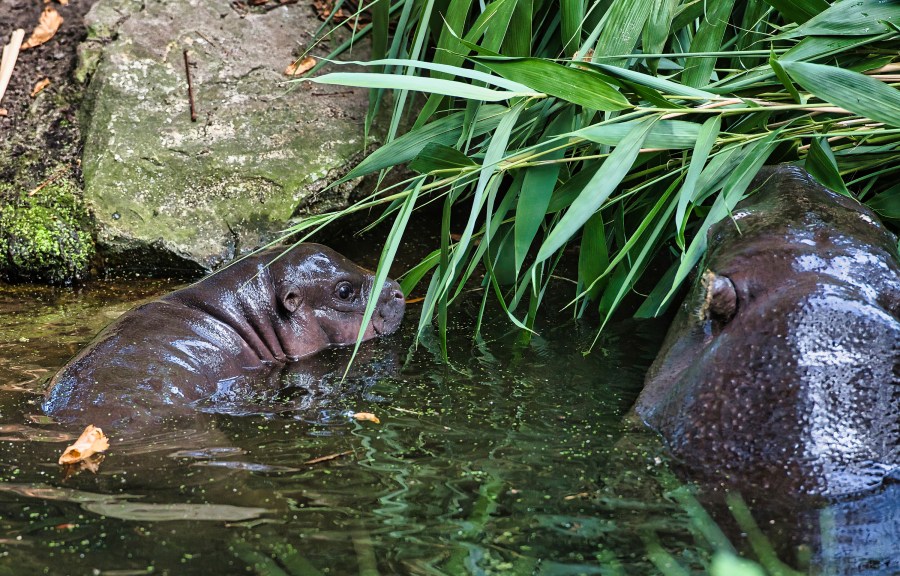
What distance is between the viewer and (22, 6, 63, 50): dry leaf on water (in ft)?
22.8

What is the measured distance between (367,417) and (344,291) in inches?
65.6

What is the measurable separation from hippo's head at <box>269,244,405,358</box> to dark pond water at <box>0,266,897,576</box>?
76 cm

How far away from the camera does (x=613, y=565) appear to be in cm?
246

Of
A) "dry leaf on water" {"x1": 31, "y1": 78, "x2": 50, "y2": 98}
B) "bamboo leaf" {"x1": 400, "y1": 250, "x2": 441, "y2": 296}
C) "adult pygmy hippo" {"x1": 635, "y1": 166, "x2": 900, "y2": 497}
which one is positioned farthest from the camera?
"dry leaf on water" {"x1": 31, "y1": 78, "x2": 50, "y2": 98}

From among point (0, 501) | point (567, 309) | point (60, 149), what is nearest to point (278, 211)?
point (60, 149)

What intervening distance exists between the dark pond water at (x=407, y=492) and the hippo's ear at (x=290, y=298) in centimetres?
75

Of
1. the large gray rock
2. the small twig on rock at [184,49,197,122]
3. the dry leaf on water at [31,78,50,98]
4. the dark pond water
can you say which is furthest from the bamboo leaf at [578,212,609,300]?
the dry leaf on water at [31,78,50,98]

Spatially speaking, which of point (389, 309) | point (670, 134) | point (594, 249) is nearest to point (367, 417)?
point (594, 249)

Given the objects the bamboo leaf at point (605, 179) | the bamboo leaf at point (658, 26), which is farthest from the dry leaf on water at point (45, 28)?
the bamboo leaf at point (605, 179)

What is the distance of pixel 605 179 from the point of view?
143 inches

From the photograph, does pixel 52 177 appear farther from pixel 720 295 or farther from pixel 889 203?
pixel 889 203

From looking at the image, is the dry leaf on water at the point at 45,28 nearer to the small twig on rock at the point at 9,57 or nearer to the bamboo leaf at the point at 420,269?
the small twig on rock at the point at 9,57

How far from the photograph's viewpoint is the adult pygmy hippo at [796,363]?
295cm

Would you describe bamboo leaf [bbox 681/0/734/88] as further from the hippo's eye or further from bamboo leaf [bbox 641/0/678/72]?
the hippo's eye
